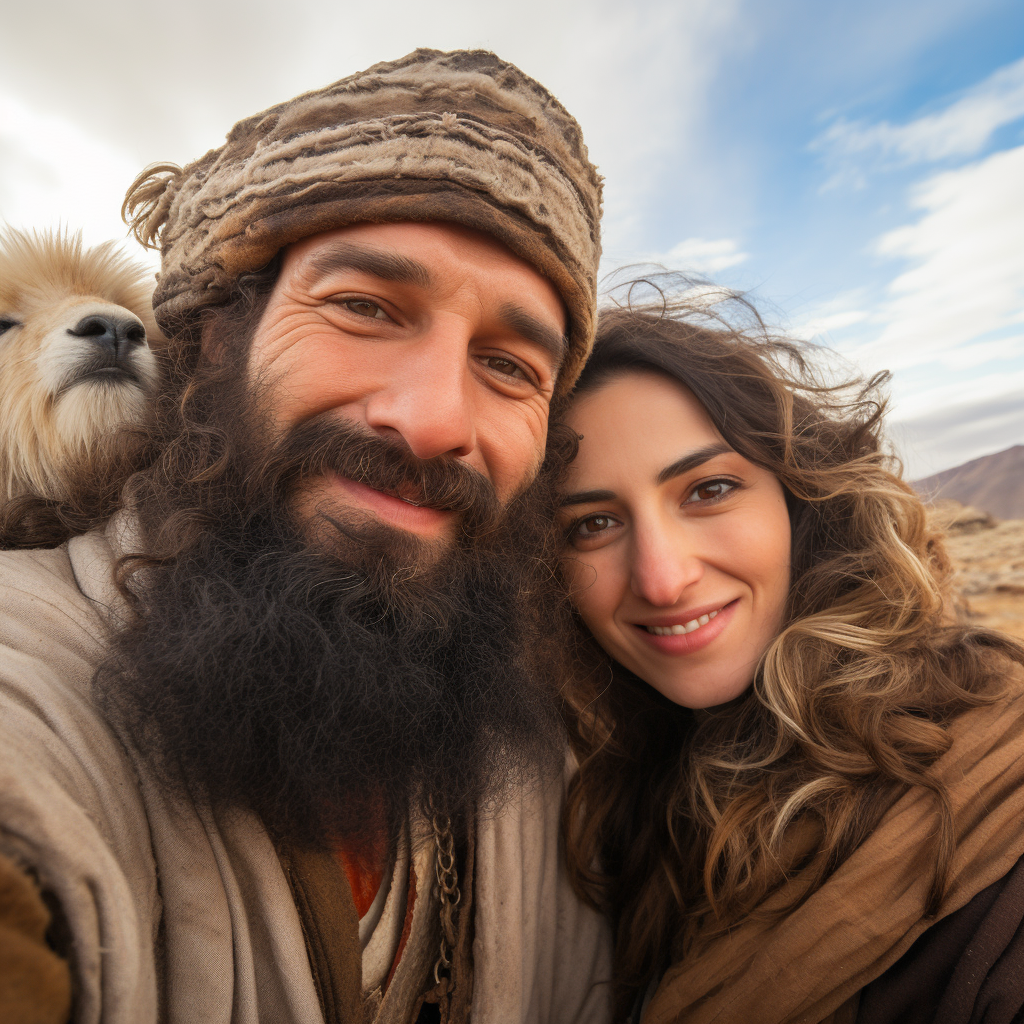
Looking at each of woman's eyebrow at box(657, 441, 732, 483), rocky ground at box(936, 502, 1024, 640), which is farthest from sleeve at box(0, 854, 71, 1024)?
rocky ground at box(936, 502, 1024, 640)

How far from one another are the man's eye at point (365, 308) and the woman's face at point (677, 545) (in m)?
0.78

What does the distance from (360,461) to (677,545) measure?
3.21ft

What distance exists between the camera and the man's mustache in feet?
5.02

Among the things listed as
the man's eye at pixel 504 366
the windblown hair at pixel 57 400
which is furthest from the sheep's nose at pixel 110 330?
the man's eye at pixel 504 366

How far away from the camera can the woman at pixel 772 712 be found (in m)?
1.52

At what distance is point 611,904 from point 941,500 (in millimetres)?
2147

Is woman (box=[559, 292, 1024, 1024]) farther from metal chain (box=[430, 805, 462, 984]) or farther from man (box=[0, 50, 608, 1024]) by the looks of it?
metal chain (box=[430, 805, 462, 984])

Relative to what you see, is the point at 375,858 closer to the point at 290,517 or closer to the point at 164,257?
the point at 290,517

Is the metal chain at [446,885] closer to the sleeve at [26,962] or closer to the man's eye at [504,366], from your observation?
the sleeve at [26,962]

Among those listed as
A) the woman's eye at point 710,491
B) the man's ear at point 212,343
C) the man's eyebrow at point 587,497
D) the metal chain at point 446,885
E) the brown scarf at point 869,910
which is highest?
the man's ear at point 212,343

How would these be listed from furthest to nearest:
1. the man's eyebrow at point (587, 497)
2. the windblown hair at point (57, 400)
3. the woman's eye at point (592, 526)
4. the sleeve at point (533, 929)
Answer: the woman's eye at point (592, 526), the man's eyebrow at point (587, 497), the sleeve at point (533, 929), the windblown hair at point (57, 400)

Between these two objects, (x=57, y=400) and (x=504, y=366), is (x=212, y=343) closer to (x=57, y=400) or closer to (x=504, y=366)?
(x=57, y=400)

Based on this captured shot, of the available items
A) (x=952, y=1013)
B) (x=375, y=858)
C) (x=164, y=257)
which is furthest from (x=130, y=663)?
(x=952, y=1013)

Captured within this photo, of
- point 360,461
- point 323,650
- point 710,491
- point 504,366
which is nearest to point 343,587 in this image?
point 323,650
